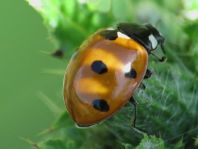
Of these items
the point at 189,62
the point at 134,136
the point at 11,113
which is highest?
the point at 189,62

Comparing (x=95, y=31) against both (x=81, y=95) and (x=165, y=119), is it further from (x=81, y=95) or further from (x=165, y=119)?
(x=165, y=119)

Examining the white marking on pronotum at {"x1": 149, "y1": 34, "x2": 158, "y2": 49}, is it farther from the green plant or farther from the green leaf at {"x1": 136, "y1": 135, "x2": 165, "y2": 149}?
the green leaf at {"x1": 136, "y1": 135, "x2": 165, "y2": 149}

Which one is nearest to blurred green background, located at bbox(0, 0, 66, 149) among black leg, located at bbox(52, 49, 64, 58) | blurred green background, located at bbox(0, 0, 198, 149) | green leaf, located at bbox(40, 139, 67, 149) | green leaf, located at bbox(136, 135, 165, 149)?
blurred green background, located at bbox(0, 0, 198, 149)

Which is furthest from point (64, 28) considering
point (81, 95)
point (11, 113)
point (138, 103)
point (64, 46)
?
point (11, 113)

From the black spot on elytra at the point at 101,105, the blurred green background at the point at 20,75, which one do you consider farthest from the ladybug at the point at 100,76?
the blurred green background at the point at 20,75

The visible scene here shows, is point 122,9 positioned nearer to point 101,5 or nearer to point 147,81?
point 101,5

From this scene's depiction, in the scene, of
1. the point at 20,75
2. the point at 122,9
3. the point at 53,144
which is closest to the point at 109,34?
the point at 122,9
